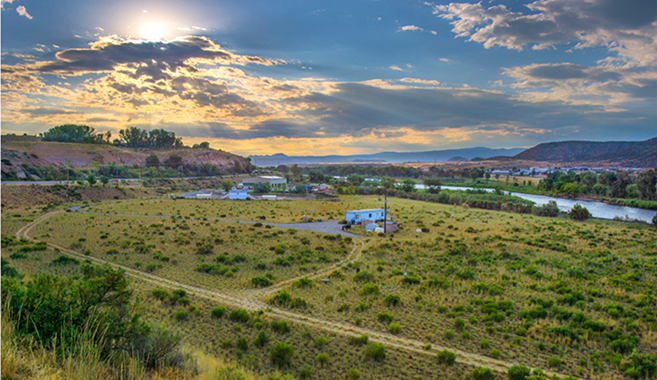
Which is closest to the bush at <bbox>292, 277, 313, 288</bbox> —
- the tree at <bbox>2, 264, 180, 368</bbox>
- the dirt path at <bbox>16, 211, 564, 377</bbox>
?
the dirt path at <bbox>16, 211, 564, 377</bbox>

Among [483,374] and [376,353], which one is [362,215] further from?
[483,374]

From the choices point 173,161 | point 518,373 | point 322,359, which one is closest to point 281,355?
point 322,359

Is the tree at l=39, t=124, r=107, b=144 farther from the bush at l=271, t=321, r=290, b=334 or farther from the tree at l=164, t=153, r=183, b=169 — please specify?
the bush at l=271, t=321, r=290, b=334

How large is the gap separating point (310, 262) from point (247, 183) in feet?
219

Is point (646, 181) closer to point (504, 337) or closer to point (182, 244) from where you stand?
point (504, 337)

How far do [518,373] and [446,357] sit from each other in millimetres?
2029

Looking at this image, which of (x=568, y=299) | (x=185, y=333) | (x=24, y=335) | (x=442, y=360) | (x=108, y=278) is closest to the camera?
(x=24, y=335)

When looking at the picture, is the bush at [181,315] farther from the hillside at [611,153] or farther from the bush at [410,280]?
the hillside at [611,153]

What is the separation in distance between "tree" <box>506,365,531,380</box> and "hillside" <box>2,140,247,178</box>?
272ft

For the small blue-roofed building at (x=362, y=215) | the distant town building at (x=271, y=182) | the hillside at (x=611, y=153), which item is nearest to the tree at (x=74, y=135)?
the distant town building at (x=271, y=182)

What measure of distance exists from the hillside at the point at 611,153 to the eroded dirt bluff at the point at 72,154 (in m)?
170

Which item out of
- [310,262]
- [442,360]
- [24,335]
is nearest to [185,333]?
[24,335]

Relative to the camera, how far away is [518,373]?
9.31 m

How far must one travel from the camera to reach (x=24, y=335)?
5438 millimetres
